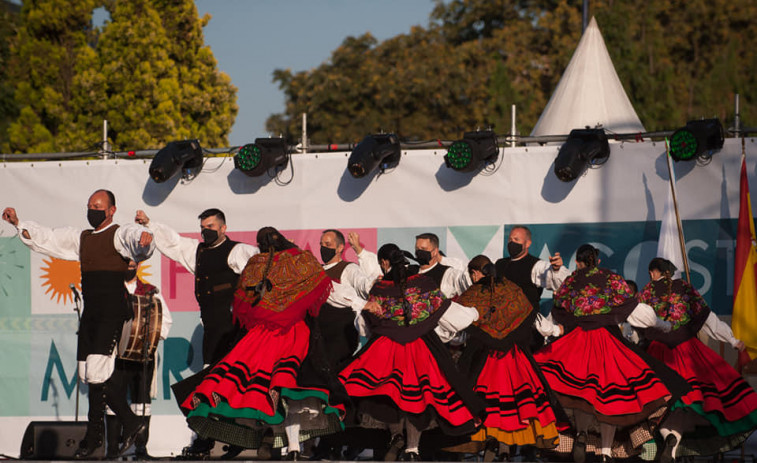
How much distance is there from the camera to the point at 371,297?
669 centimetres

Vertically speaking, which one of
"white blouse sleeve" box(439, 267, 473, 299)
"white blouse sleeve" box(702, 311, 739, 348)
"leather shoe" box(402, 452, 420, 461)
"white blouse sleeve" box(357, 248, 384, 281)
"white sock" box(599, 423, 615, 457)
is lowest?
"leather shoe" box(402, 452, 420, 461)

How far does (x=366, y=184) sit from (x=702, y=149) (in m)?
2.59

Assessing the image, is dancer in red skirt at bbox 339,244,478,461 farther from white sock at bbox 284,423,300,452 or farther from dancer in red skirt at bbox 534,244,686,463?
dancer in red skirt at bbox 534,244,686,463

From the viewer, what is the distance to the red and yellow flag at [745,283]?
7.66 metres

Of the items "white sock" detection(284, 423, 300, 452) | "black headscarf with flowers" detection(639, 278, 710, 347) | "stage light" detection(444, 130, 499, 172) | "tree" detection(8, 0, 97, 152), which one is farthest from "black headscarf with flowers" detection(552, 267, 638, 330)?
"tree" detection(8, 0, 97, 152)

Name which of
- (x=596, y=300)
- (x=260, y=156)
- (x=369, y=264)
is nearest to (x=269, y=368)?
(x=369, y=264)

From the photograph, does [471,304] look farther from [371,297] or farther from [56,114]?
[56,114]

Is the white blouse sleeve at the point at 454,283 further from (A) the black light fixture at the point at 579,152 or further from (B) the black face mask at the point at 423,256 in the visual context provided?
(A) the black light fixture at the point at 579,152

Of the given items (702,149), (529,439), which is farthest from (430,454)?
(702,149)

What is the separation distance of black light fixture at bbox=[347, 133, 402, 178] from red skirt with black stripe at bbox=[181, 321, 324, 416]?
1.91 metres

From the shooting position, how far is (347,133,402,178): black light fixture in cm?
816

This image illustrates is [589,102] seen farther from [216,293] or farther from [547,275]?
[216,293]

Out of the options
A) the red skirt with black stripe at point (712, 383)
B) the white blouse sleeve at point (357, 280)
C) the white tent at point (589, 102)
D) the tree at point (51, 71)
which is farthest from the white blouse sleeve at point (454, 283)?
the tree at point (51, 71)

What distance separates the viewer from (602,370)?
6633mm
